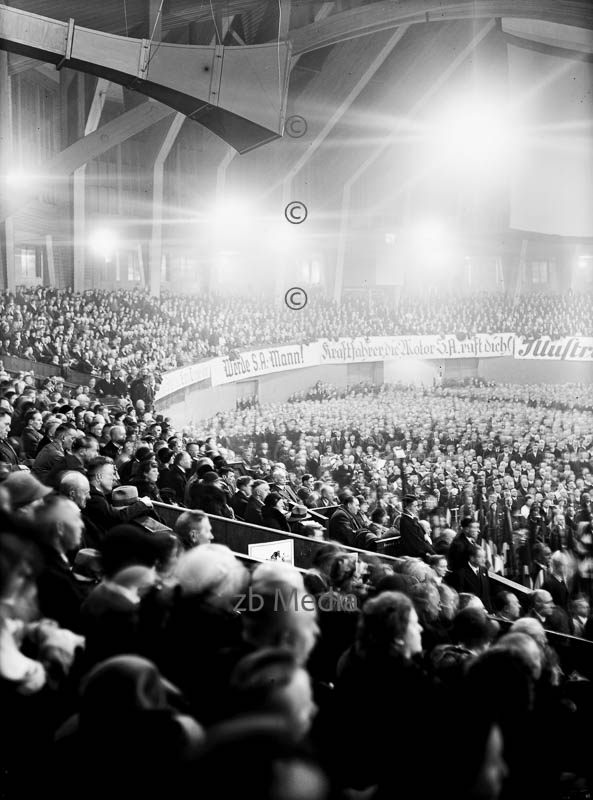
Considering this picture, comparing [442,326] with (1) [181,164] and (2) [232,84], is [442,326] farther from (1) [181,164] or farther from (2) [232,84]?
(2) [232,84]

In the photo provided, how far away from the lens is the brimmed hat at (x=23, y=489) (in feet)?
8.04

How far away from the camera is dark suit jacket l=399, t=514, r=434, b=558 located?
16.5ft

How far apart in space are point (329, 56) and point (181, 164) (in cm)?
234

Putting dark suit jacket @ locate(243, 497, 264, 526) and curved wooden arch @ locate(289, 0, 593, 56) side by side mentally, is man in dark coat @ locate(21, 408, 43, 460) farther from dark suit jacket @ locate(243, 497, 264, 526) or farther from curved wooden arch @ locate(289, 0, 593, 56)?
curved wooden arch @ locate(289, 0, 593, 56)

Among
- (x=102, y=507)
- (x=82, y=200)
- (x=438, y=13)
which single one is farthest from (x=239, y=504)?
(x=438, y=13)

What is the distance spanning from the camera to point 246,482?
5.67 m

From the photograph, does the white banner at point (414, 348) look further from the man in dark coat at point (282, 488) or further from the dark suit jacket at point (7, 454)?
the dark suit jacket at point (7, 454)

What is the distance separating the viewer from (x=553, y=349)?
49.1 ft

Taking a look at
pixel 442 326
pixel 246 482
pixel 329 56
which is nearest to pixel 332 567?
pixel 246 482

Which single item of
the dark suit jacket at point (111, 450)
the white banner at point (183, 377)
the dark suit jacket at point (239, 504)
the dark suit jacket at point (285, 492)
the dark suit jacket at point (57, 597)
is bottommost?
the dark suit jacket at point (285, 492)

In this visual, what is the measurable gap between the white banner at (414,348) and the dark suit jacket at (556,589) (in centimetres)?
793

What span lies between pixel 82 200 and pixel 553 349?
28.3 feet

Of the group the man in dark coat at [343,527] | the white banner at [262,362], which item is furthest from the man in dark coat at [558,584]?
the white banner at [262,362]

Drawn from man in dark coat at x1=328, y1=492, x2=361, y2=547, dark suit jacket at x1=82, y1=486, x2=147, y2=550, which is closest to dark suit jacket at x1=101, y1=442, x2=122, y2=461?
man in dark coat at x1=328, y1=492, x2=361, y2=547
